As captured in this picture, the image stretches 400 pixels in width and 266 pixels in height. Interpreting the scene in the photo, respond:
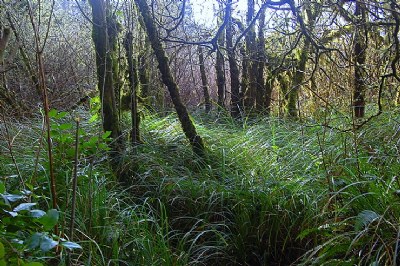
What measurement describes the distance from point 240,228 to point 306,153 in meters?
1.20

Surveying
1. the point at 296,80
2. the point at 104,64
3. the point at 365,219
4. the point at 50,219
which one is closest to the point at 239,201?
the point at 365,219

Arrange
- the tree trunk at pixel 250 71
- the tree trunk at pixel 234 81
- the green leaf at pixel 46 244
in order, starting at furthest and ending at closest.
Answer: the tree trunk at pixel 234 81 < the tree trunk at pixel 250 71 < the green leaf at pixel 46 244

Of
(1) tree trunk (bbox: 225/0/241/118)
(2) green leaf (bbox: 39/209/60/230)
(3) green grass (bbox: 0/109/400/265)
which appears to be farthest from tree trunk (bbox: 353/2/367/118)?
(2) green leaf (bbox: 39/209/60/230)

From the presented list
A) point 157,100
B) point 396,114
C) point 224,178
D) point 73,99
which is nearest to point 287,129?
point 396,114

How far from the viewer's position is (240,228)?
3.10 meters

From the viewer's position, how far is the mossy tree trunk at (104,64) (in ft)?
12.5

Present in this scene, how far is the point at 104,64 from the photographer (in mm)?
3742

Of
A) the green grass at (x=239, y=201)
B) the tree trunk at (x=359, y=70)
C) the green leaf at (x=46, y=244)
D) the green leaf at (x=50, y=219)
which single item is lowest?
the green grass at (x=239, y=201)

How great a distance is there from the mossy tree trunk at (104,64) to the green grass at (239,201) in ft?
1.07

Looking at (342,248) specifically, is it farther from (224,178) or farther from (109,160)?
(109,160)

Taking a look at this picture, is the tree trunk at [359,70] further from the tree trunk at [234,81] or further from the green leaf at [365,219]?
the green leaf at [365,219]

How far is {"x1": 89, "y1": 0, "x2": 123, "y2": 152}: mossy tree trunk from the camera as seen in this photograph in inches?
150

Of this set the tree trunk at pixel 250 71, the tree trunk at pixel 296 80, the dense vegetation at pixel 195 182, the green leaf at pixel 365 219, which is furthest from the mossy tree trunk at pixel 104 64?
the tree trunk at pixel 250 71

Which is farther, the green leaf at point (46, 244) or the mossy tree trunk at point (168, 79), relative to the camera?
the mossy tree trunk at point (168, 79)
